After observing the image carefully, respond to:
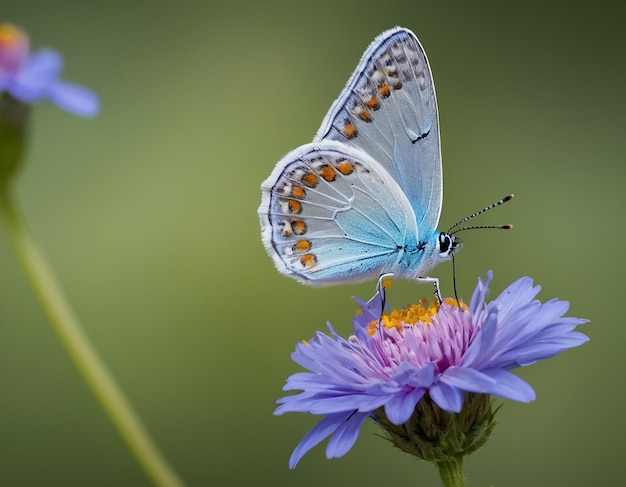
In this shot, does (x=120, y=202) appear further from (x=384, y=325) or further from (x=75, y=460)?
(x=384, y=325)

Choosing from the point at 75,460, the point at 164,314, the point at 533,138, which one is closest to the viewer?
the point at 75,460

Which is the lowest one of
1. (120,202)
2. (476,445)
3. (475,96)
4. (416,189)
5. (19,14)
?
(476,445)

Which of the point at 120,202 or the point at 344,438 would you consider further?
the point at 120,202

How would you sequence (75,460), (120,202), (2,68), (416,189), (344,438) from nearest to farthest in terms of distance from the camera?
(344,438), (2,68), (416,189), (75,460), (120,202)

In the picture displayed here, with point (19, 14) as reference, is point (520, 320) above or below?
below

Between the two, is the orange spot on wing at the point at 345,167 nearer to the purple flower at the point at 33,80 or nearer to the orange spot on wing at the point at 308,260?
the orange spot on wing at the point at 308,260

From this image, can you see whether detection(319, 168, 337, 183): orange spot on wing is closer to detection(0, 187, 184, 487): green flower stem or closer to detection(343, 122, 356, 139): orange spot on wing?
detection(343, 122, 356, 139): orange spot on wing

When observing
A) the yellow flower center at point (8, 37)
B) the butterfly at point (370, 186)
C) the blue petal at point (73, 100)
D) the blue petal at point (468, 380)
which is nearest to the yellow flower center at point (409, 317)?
the blue petal at point (468, 380)

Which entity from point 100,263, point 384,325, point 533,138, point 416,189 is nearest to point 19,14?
point 100,263

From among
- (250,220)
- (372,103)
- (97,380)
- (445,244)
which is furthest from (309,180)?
Result: (250,220)
